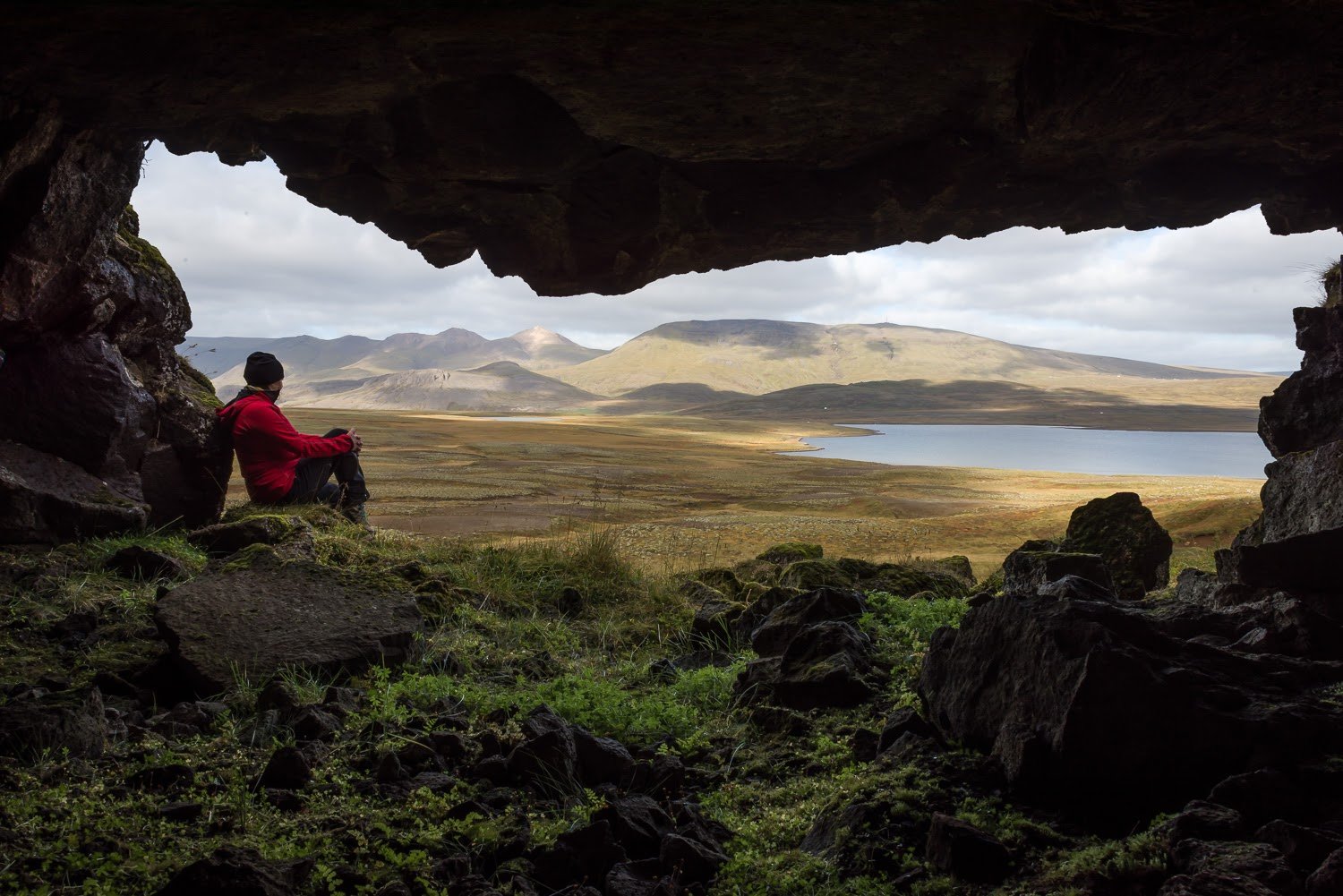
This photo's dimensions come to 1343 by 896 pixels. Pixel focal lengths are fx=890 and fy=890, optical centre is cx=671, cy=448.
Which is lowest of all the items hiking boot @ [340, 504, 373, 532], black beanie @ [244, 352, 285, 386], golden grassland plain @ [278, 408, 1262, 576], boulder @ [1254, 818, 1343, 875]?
golden grassland plain @ [278, 408, 1262, 576]

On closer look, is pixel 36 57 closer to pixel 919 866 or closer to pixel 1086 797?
pixel 919 866

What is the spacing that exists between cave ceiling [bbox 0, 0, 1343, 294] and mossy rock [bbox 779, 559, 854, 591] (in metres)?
3.16

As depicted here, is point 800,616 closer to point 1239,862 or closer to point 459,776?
point 459,776

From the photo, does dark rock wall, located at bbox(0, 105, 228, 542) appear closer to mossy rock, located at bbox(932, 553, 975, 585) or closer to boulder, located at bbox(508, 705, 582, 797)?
boulder, located at bbox(508, 705, 582, 797)

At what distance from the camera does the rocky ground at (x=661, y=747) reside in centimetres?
306

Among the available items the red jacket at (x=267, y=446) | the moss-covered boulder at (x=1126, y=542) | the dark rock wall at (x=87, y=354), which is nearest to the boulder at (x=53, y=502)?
the dark rock wall at (x=87, y=354)

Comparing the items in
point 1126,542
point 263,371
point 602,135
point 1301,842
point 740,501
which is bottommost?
point 740,501

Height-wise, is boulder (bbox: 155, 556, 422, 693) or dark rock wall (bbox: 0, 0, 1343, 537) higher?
dark rock wall (bbox: 0, 0, 1343, 537)

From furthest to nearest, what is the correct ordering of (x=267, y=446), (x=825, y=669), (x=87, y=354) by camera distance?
(x=267, y=446)
(x=87, y=354)
(x=825, y=669)

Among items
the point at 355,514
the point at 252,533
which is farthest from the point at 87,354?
the point at 355,514

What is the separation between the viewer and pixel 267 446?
8.76 m

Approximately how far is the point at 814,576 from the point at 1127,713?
4.93m

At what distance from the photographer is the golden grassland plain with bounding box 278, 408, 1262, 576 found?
1482 centimetres

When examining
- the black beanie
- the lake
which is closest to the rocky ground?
the black beanie
